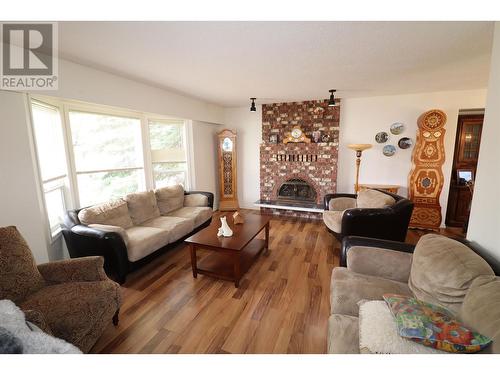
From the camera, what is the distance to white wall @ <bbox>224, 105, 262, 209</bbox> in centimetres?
489

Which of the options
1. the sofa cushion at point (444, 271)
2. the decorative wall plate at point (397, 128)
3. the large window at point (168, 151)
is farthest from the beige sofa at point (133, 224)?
the decorative wall plate at point (397, 128)

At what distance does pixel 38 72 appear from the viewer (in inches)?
79.6

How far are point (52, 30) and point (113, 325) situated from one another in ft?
7.46

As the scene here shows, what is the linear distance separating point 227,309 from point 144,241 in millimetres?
1176

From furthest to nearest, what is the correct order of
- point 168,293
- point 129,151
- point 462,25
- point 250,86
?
1. point 129,151
2. point 250,86
3. point 168,293
4. point 462,25

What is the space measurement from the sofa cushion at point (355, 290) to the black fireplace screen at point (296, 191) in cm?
300

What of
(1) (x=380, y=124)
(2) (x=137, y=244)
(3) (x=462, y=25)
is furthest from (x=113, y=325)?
(1) (x=380, y=124)

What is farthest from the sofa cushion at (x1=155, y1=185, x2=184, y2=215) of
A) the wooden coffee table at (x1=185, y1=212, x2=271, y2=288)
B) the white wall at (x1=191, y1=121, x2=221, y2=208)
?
the wooden coffee table at (x1=185, y1=212, x2=271, y2=288)

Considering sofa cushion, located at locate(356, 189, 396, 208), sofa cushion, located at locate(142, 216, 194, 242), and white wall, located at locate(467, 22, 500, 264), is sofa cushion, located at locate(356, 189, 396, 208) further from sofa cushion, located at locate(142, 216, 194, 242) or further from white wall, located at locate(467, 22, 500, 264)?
sofa cushion, located at locate(142, 216, 194, 242)

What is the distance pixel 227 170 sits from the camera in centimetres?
503

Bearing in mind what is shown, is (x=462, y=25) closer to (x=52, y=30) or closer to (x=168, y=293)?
(x=52, y=30)

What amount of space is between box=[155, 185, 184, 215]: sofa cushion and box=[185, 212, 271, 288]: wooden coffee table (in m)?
1.02

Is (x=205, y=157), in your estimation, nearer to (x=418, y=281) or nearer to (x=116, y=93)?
(x=116, y=93)

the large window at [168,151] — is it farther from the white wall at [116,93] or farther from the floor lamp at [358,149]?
the floor lamp at [358,149]
